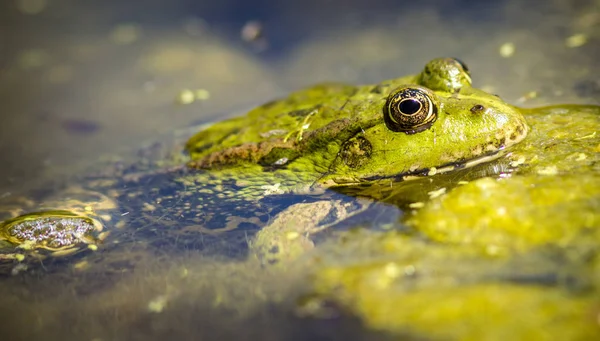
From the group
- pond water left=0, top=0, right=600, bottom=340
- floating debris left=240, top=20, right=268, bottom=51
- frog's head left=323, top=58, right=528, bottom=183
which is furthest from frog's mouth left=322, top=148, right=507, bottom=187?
floating debris left=240, top=20, right=268, bottom=51

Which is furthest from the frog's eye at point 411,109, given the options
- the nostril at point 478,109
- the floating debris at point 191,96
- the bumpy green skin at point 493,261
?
the floating debris at point 191,96

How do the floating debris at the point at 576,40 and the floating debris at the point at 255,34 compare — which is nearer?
the floating debris at the point at 576,40

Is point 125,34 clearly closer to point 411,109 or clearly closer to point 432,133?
point 411,109

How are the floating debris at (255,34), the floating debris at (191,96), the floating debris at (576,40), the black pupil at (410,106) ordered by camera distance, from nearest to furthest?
the black pupil at (410,106) → the floating debris at (576,40) → the floating debris at (191,96) → the floating debris at (255,34)

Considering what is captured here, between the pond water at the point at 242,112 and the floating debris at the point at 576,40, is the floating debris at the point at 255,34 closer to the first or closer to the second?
the pond water at the point at 242,112

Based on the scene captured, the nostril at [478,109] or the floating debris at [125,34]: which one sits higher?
the floating debris at [125,34]

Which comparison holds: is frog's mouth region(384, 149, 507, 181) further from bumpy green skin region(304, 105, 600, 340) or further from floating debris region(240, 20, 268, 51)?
floating debris region(240, 20, 268, 51)
